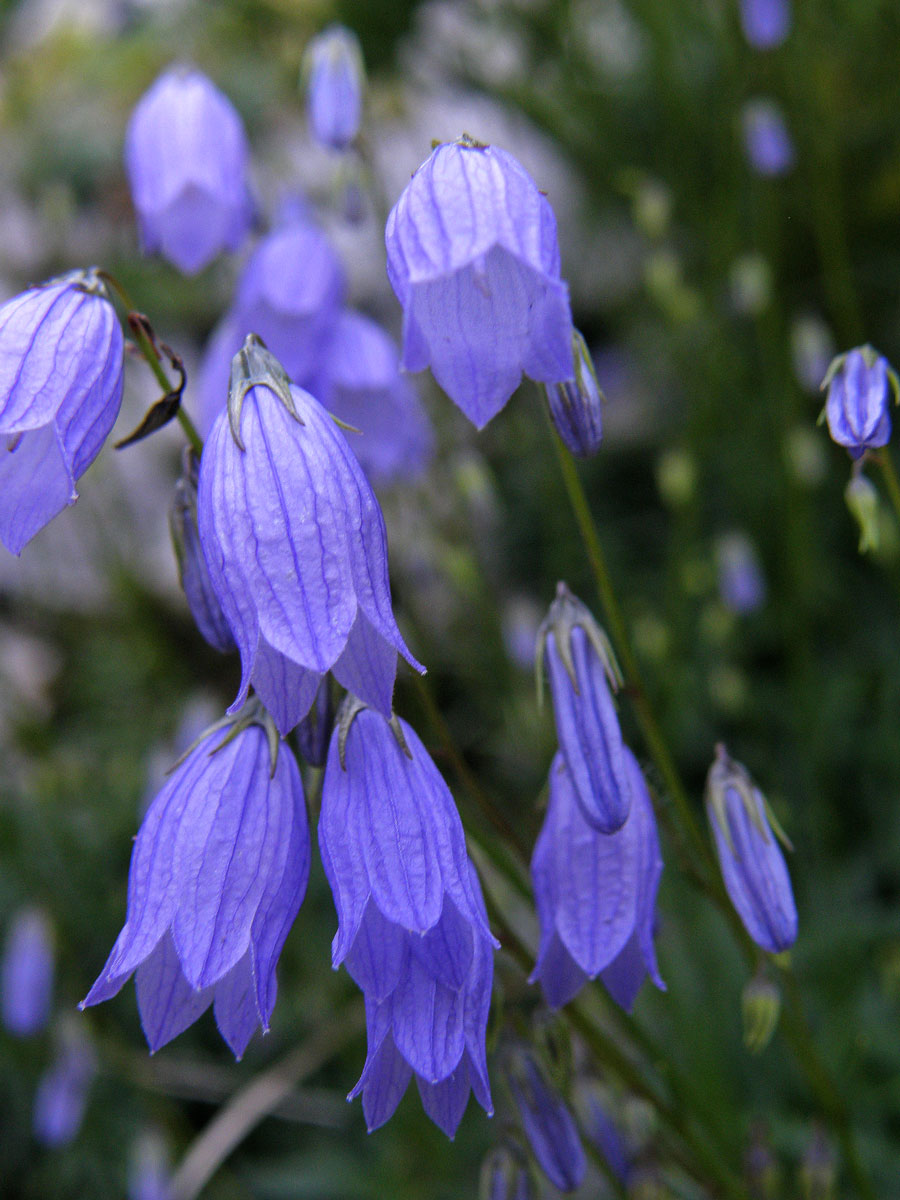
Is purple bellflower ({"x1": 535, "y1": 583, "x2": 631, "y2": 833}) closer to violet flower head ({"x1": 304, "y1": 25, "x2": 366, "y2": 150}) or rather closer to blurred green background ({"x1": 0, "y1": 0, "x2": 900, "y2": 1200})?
blurred green background ({"x1": 0, "y1": 0, "x2": 900, "y2": 1200})

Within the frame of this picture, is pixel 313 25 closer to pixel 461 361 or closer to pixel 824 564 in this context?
pixel 824 564

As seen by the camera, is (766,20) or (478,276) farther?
(766,20)

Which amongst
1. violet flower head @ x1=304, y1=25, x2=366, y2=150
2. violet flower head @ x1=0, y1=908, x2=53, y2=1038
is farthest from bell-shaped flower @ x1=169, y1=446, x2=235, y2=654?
violet flower head @ x1=0, y1=908, x2=53, y2=1038

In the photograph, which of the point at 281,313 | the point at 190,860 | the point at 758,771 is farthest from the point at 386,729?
the point at 758,771

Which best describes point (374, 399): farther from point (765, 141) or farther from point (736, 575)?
point (765, 141)

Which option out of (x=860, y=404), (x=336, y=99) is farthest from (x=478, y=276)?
(x=336, y=99)

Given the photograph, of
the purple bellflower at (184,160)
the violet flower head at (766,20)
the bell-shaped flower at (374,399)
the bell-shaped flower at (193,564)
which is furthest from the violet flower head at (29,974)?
the violet flower head at (766,20)
